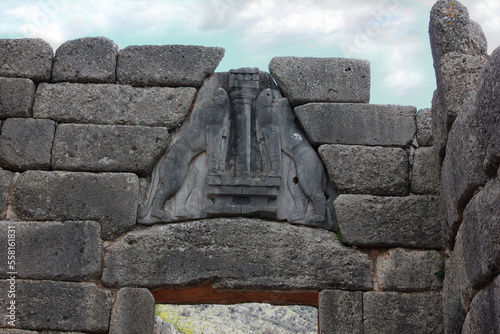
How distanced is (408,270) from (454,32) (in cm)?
211

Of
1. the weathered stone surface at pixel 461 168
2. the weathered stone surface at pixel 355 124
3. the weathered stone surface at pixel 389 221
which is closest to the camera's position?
the weathered stone surface at pixel 461 168

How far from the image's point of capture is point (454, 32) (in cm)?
533

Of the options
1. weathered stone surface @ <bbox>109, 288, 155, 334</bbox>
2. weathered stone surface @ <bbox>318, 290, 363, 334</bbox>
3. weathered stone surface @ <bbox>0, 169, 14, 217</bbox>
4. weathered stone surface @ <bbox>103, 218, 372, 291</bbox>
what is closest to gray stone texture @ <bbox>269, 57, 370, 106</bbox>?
weathered stone surface @ <bbox>103, 218, 372, 291</bbox>

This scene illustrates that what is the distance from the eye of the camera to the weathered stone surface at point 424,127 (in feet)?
19.5

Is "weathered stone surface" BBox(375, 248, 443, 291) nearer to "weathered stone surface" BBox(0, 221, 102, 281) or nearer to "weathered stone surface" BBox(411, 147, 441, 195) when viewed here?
"weathered stone surface" BBox(411, 147, 441, 195)

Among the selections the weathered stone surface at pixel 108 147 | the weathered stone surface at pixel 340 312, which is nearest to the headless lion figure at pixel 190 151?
the weathered stone surface at pixel 108 147

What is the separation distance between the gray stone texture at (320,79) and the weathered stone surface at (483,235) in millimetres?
1913

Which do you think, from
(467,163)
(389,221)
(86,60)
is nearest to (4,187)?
(86,60)

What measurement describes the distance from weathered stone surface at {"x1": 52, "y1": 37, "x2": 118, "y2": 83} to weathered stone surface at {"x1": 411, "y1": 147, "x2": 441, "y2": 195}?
120 inches

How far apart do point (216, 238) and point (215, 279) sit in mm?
364

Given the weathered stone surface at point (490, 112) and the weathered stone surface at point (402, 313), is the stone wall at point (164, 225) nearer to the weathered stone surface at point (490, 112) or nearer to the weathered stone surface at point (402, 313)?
the weathered stone surface at point (402, 313)

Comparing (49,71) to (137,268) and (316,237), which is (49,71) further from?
(316,237)

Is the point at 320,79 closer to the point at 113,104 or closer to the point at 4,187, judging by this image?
the point at 113,104

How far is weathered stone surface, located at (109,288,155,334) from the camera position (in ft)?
17.5
